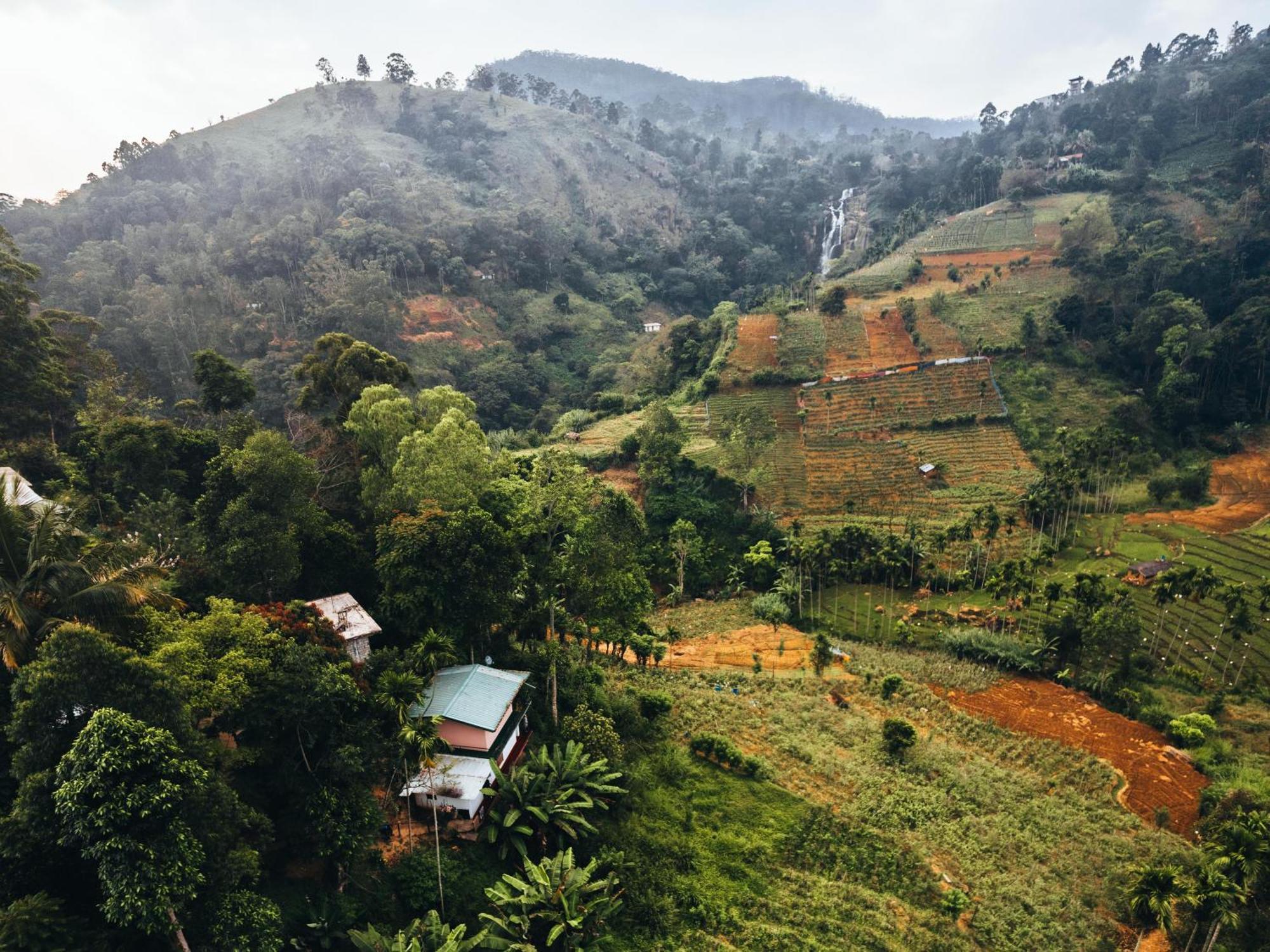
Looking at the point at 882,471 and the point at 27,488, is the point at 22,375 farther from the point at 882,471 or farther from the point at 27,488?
the point at 882,471

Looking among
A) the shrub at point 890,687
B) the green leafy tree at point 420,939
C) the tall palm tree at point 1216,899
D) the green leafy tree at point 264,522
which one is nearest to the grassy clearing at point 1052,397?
the shrub at point 890,687

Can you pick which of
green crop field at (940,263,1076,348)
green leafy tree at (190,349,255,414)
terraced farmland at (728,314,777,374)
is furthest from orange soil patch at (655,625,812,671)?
green crop field at (940,263,1076,348)

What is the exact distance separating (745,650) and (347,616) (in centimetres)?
1861

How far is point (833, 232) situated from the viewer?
121m

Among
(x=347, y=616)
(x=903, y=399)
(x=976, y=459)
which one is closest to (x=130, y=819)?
(x=347, y=616)

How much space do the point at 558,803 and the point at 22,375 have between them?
30557 mm

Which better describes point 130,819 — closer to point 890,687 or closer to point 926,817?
point 926,817

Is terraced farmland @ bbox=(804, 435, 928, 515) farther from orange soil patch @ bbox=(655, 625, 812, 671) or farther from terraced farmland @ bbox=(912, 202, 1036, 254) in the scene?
terraced farmland @ bbox=(912, 202, 1036, 254)

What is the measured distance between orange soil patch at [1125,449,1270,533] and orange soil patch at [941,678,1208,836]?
19769mm

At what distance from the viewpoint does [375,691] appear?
17.1 meters

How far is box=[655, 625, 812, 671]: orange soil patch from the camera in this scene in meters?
31.2

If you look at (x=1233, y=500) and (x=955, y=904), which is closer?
(x=955, y=904)

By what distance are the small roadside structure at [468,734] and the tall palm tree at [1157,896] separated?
16105mm

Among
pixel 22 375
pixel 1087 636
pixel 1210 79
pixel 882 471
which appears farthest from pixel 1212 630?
pixel 1210 79
